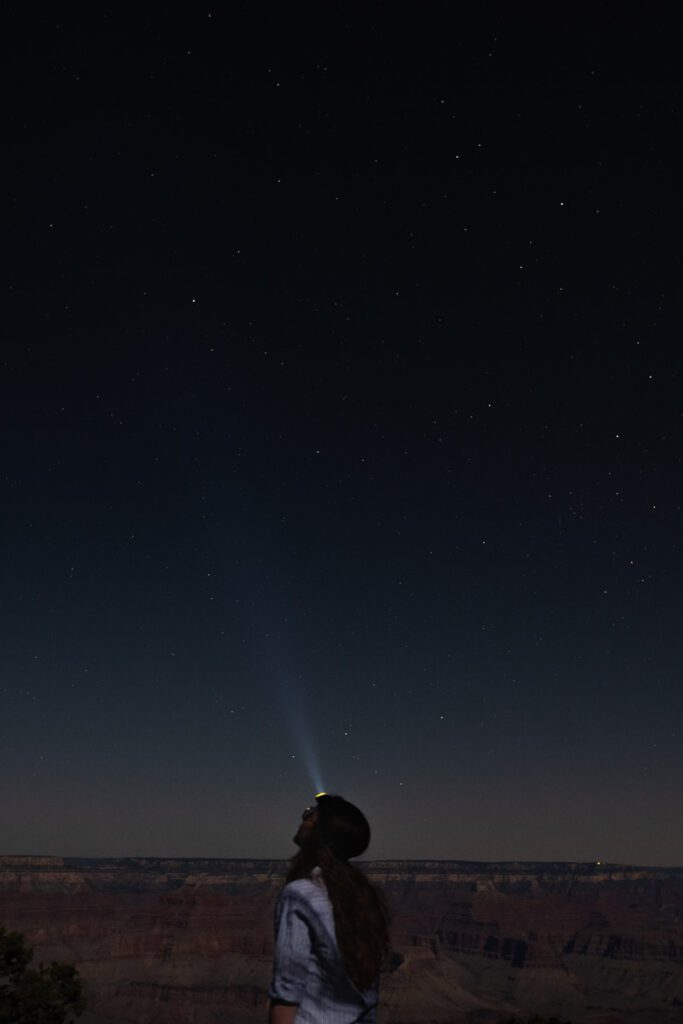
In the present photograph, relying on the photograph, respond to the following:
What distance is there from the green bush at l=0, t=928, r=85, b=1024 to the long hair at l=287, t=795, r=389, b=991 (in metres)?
16.9

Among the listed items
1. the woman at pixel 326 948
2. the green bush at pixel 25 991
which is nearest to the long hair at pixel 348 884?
the woman at pixel 326 948

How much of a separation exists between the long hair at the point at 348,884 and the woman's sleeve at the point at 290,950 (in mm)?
139

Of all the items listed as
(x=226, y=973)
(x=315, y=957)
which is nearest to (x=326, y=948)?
(x=315, y=957)

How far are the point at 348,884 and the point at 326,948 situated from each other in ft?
0.86

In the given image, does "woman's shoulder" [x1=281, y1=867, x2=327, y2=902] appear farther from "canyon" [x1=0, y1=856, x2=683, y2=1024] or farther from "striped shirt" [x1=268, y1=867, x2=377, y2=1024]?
"canyon" [x1=0, y1=856, x2=683, y2=1024]

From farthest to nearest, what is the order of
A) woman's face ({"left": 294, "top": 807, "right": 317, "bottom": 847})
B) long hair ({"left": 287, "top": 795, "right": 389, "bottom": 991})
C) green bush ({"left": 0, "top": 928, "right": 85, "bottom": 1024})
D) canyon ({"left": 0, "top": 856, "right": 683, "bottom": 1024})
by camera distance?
canyon ({"left": 0, "top": 856, "right": 683, "bottom": 1024}) → green bush ({"left": 0, "top": 928, "right": 85, "bottom": 1024}) → woman's face ({"left": 294, "top": 807, "right": 317, "bottom": 847}) → long hair ({"left": 287, "top": 795, "right": 389, "bottom": 991})

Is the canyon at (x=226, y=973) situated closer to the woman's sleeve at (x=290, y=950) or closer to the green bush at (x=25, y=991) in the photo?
the green bush at (x=25, y=991)

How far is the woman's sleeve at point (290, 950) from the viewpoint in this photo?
337 cm

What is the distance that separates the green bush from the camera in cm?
1758

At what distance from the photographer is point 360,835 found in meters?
3.79

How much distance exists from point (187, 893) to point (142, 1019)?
162ft

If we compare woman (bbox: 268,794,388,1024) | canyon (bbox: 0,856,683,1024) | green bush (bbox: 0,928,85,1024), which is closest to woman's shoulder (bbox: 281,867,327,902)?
woman (bbox: 268,794,388,1024)

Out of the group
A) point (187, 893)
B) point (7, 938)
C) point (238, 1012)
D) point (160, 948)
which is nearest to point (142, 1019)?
point (238, 1012)

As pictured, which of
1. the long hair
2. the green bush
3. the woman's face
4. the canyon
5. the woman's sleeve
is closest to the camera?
the woman's sleeve
